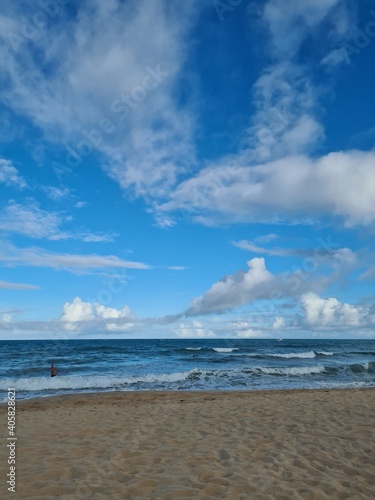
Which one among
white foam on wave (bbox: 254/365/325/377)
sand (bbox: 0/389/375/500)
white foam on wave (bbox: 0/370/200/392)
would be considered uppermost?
sand (bbox: 0/389/375/500)

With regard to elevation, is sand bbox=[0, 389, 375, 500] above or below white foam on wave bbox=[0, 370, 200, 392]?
above

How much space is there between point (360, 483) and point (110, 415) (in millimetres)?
7437

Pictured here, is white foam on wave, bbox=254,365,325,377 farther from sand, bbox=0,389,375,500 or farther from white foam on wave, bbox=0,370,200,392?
sand, bbox=0,389,375,500

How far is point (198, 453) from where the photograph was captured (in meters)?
6.61

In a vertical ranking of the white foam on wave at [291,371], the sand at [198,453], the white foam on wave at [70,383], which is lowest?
the white foam on wave at [291,371]

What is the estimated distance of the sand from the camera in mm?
5070

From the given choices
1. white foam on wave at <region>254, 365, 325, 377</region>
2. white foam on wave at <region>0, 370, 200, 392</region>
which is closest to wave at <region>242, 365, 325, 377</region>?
white foam on wave at <region>254, 365, 325, 377</region>

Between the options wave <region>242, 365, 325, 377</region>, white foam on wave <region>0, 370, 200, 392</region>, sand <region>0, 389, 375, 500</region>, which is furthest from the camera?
wave <region>242, 365, 325, 377</region>

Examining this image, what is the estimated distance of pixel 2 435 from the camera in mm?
8445

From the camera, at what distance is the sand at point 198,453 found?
16.6 ft

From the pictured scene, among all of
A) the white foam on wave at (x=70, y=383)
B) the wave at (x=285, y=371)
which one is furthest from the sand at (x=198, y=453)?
the wave at (x=285, y=371)

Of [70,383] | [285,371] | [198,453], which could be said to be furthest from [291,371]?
[198,453]

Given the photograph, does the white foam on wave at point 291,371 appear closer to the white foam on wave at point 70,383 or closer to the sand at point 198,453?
the white foam on wave at point 70,383

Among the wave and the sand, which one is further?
the wave
